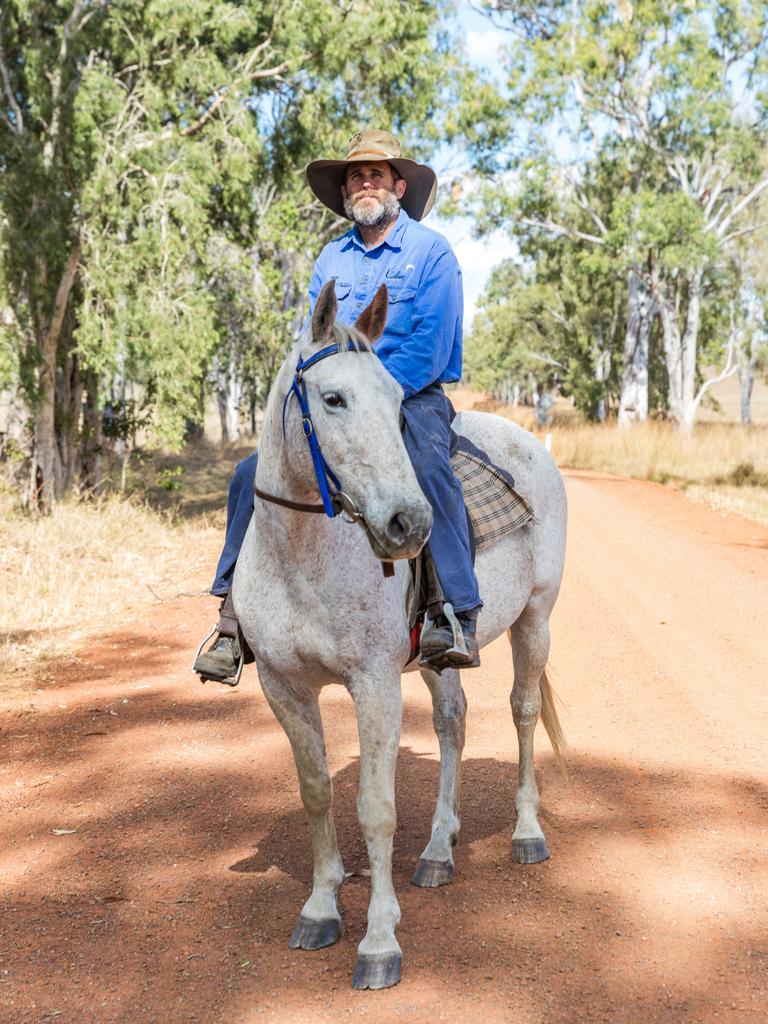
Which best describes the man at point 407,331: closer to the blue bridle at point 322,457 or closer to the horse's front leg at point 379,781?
the horse's front leg at point 379,781

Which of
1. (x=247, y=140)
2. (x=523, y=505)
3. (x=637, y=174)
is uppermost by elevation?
(x=637, y=174)

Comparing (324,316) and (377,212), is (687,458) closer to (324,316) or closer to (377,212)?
(377,212)

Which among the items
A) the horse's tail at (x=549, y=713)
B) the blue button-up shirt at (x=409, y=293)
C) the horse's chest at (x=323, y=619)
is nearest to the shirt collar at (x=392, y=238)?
the blue button-up shirt at (x=409, y=293)

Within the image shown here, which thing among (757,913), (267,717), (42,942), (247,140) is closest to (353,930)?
(42,942)

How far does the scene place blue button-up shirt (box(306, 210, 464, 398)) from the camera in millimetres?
4152

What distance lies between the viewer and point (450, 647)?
393cm

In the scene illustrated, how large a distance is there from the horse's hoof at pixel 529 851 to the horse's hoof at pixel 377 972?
1.22 metres

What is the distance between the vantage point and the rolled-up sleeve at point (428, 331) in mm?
4141

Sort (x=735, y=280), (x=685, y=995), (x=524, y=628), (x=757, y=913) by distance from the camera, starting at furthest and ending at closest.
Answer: (x=735, y=280)
(x=524, y=628)
(x=757, y=913)
(x=685, y=995)

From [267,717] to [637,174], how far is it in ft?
95.0

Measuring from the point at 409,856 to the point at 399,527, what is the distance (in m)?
2.39

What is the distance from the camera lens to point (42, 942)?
3.97m

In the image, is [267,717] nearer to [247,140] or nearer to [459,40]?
[247,140]

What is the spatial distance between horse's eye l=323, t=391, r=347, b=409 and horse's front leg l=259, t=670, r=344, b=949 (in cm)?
129
